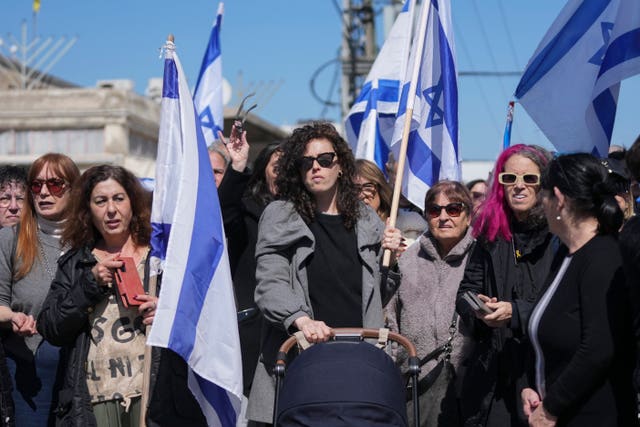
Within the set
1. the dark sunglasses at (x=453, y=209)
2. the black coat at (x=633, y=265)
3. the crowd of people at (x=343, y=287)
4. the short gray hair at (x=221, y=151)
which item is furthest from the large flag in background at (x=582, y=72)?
the short gray hair at (x=221, y=151)

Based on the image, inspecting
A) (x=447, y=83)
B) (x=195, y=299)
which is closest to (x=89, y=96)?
(x=447, y=83)

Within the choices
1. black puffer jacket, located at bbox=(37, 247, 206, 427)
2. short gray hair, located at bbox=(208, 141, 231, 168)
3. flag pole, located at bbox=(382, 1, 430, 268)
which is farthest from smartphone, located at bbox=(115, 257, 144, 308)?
short gray hair, located at bbox=(208, 141, 231, 168)

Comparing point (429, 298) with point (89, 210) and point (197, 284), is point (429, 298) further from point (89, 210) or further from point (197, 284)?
point (89, 210)

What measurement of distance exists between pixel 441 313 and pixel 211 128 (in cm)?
520

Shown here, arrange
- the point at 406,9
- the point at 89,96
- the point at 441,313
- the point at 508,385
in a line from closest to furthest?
1. the point at 508,385
2. the point at 441,313
3. the point at 406,9
4. the point at 89,96

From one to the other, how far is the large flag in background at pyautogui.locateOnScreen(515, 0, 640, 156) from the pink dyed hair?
1.02 ft

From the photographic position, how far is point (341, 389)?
4.34m

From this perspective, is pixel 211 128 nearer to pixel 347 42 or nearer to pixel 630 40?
pixel 630 40

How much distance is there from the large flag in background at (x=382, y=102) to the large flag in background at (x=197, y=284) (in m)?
3.52

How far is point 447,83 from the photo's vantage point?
7387 millimetres

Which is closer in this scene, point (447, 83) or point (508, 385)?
point (508, 385)

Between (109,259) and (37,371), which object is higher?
(109,259)

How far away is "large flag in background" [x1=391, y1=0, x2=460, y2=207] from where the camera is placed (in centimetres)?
712

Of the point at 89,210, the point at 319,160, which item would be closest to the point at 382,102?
the point at 319,160
